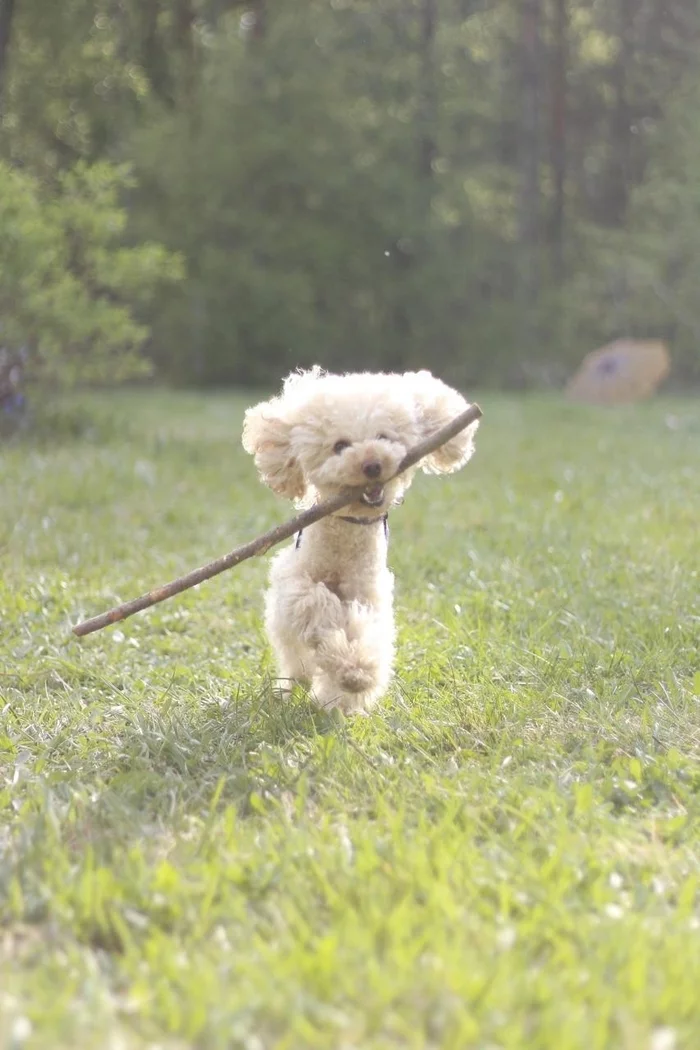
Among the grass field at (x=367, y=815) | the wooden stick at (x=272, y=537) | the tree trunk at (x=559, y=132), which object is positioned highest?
the tree trunk at (x=559, y=132)

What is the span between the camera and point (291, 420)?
12.4 feet

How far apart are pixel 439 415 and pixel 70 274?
8.72m

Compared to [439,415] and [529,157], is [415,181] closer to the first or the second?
[529,157]

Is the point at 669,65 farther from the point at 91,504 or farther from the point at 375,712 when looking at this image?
the point at 375,712

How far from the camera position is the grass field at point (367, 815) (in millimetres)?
1976

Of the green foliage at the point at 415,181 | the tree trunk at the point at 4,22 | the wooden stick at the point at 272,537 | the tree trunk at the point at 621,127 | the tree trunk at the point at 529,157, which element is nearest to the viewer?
the wooden stick at the point at 272,537

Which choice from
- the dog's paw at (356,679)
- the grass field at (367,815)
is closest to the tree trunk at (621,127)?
the grass field at (367,815)

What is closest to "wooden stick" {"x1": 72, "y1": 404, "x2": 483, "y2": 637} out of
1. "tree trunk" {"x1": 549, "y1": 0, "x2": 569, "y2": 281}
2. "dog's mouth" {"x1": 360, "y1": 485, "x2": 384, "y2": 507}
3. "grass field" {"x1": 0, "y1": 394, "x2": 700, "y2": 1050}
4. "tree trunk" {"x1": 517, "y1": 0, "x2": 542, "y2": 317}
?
"dog's mouth" {"x1": 360, "y1": 485, "x2": 384, "y2": 507}

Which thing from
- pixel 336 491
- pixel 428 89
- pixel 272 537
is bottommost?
pixel 272 537

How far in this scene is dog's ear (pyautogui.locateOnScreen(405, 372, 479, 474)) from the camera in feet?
12.6

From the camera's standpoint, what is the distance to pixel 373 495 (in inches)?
142

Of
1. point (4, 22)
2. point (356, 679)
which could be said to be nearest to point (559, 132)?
point (4, 22)

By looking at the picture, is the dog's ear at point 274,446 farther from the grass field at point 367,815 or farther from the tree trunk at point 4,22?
the tree trunk at point 4,22

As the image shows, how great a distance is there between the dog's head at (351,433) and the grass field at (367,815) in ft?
2.28
